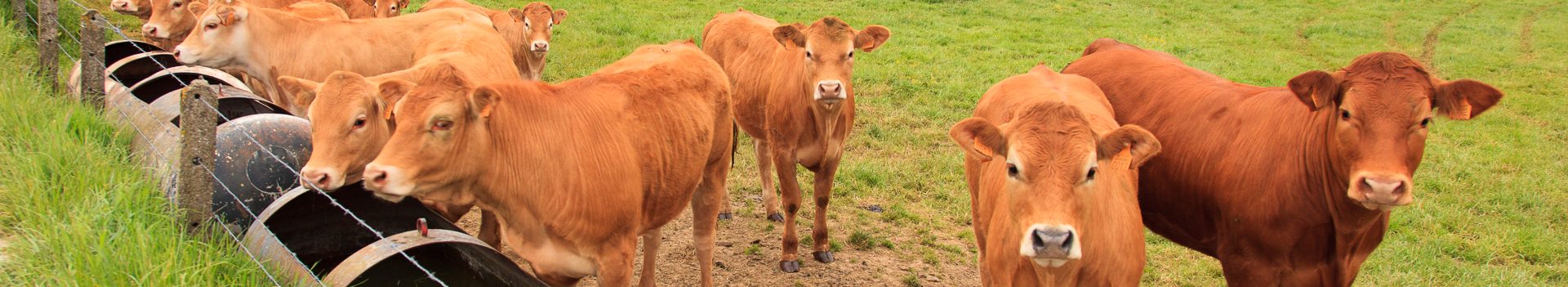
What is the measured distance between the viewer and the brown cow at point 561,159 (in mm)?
3939

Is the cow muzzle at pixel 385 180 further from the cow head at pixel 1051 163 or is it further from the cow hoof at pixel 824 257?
the cow hoof at pixel 824 257

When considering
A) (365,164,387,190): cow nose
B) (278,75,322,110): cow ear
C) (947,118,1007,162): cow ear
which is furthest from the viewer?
(278,75,322,110): cow ear

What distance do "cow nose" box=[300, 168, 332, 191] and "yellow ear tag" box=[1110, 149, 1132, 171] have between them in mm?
3102

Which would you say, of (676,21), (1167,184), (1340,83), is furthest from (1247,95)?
(676,21)

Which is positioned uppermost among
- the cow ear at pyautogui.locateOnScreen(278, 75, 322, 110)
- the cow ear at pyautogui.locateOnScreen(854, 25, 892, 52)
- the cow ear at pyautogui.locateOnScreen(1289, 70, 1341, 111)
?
the cow ear at pyautogui.locateOnScreen(1289, 70, 1341, 111)

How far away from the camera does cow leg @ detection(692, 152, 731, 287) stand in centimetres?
577

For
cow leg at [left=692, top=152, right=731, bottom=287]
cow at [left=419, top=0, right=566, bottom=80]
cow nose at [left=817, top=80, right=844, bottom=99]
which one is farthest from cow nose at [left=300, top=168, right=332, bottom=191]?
cow at [left=419, top=0, right=566, bottom=80]

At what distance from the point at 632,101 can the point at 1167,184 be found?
2757 mm

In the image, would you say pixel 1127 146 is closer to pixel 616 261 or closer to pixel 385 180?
pixel 616 261

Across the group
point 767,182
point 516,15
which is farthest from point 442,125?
point 516,15

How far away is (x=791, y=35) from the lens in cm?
692

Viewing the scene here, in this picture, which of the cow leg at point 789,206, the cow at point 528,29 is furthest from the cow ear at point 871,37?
the cow at point 528,29

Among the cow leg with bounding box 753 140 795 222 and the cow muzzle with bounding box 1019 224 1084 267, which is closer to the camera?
the cow muzzle with bounding box 1019 224 1084 267

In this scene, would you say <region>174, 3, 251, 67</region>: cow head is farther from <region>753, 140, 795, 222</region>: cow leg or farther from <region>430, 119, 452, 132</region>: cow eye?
<region>430, 119, 452, 132</region>: cow eye
